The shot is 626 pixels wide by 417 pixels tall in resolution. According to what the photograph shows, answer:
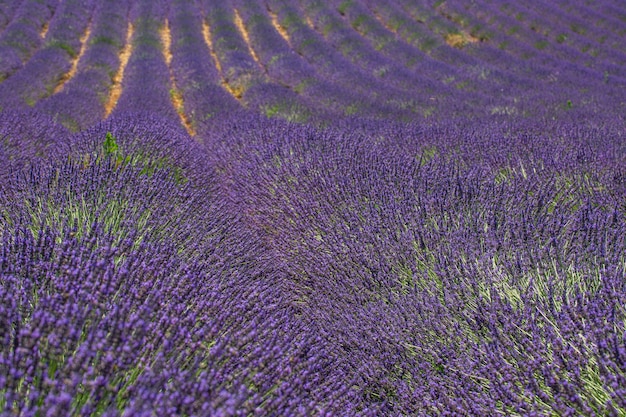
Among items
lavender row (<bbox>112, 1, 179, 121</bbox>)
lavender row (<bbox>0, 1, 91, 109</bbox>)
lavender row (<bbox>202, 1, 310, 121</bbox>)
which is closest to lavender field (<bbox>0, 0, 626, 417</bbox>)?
lavender row (<bbox>202, 1, 310, 121</bbox>)

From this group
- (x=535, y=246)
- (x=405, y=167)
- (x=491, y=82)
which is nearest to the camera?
(x=535, y=246)

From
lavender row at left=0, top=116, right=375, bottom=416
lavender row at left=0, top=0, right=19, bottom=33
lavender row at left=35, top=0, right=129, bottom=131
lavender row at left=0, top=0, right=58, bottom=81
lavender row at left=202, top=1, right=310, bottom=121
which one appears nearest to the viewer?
lavender row at left=0, top=116, right=375, bottom=416

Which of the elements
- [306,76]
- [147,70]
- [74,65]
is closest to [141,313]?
[306,76]

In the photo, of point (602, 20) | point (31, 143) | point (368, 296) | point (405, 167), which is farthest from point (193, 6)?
point (368, 296)

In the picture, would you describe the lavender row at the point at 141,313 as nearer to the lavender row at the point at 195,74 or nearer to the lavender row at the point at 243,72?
the lavender row at the point at 195,74

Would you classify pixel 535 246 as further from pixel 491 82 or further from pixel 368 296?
pixel 491 82

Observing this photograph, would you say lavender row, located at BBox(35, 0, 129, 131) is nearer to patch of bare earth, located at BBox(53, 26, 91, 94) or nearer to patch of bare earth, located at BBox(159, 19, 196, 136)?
patch of bare earth, located at BBox(53, 26, 91, 94)
